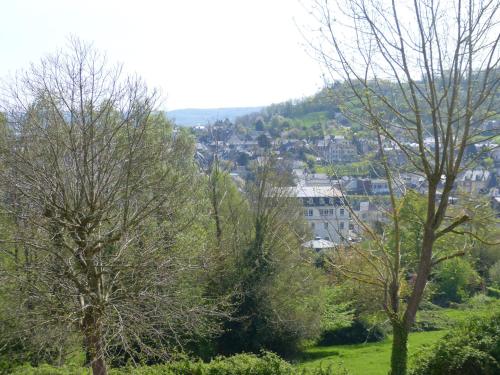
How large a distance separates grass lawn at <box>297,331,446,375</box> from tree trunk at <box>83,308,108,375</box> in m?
8.67

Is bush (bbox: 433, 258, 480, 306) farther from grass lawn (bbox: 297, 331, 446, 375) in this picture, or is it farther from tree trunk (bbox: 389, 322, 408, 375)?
tree trunk (bbox: 389, 322, 408, 375)

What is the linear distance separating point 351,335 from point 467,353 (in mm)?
17627

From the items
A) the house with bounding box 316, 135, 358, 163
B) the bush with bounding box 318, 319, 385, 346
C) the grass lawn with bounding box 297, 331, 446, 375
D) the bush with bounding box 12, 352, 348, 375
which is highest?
the house with bounding box 316, 135, 358, 163

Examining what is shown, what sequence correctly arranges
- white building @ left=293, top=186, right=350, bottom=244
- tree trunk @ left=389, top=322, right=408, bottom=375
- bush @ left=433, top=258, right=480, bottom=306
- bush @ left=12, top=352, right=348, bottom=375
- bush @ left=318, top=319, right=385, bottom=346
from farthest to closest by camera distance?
1. bush @ left=433, top=258, right=480, bottom=306
2. bush @ left=318, top=319, right=385, bottom=346
3. bush @ left=12, top=352, right=348, bottom=375
4. white building @ left=293, top=186, right=350, bottom=244
5. tree trunk @ left=389, top=322, right=408, bottom=375

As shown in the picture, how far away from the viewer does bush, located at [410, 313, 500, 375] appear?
8.32 meters

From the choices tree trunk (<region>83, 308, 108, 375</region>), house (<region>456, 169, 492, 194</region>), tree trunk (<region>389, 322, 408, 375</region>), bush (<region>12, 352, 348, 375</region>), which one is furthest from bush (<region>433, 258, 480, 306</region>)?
tree trunk (<region>83, 308, 108, 375</region>)

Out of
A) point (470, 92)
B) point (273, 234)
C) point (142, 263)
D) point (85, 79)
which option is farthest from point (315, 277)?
point (470, 92)

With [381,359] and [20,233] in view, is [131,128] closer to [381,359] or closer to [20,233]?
[20,233]

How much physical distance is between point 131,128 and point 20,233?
2.76 metres

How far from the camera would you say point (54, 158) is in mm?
9680

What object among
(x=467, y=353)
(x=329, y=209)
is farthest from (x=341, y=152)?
(x=329, y=209)

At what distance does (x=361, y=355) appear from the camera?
20.9m

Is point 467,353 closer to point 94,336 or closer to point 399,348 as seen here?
point 399,348

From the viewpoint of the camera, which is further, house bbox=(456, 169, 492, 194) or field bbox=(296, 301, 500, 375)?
field bbox=(296, 301, 500, 375)
